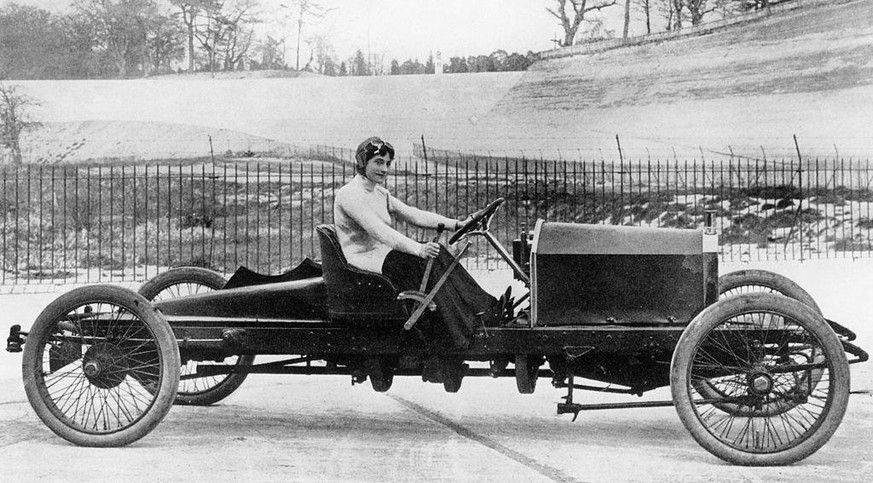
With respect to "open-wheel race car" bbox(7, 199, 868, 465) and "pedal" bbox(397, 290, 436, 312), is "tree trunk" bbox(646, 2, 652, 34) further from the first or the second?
"pedal" bbox(397, 290, 436, 312)

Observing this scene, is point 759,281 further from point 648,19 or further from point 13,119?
point 13,119

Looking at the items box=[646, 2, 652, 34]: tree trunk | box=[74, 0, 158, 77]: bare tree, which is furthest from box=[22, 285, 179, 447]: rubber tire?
box=[646, 2, 652, 34]: tree trunk

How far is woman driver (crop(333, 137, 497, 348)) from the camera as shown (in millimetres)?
4566

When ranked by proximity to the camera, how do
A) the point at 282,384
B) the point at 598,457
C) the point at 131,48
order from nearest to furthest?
the point at 598,457
the point at 282,384
the point at 131,48

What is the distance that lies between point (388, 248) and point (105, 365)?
4.98 feet

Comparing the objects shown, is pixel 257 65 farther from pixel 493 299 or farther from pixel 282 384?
pixel 493 299

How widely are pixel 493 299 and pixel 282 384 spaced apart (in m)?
2.49

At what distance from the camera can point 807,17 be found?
16.8m

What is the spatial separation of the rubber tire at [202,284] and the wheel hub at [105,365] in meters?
0.68

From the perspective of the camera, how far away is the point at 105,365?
478cm

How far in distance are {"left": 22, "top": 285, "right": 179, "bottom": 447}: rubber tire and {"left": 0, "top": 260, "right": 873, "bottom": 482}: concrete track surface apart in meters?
0.09

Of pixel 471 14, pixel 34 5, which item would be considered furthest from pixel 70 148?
pixel 471 14

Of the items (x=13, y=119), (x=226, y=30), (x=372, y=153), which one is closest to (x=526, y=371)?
(x=372, y=153)

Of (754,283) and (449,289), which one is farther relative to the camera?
(754,283)
